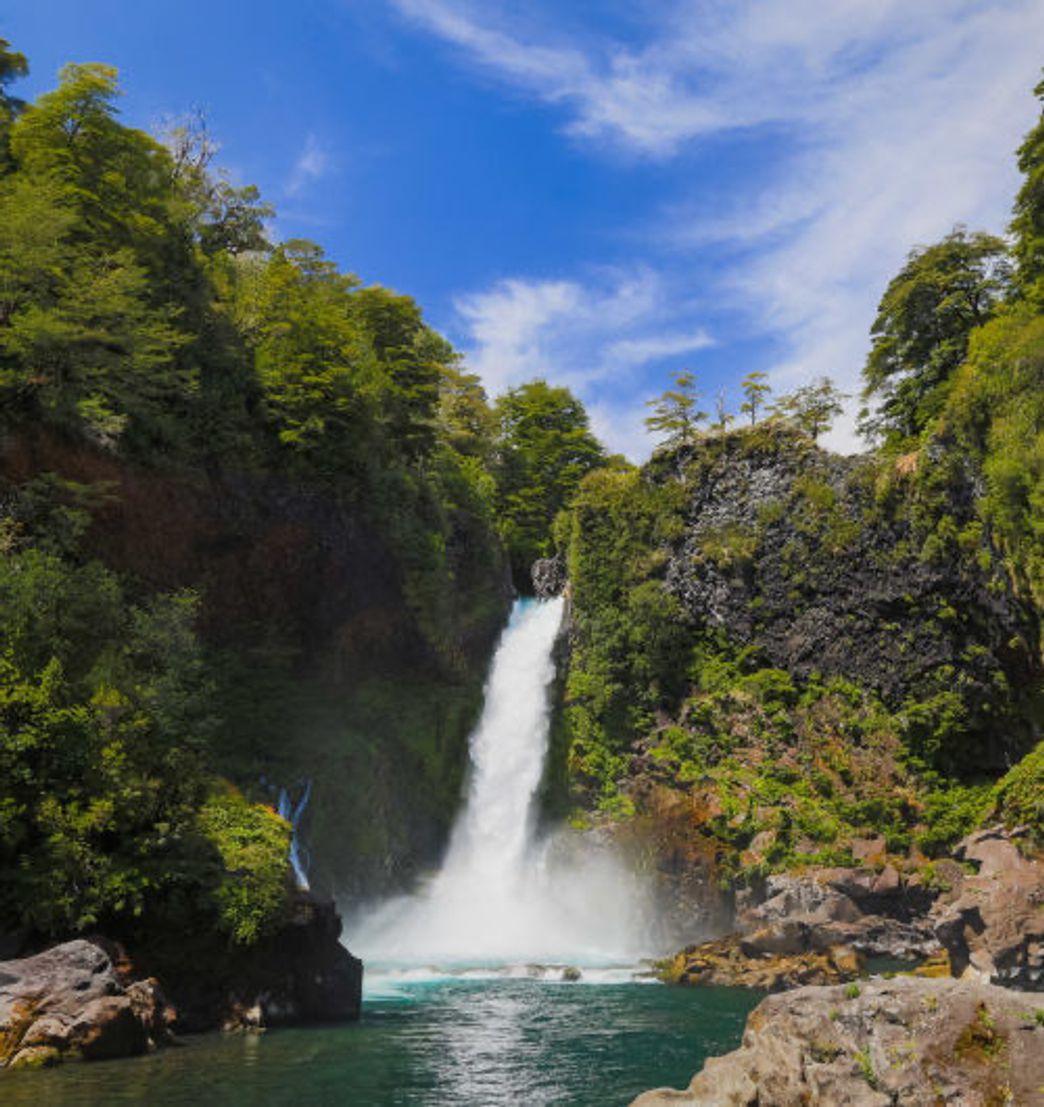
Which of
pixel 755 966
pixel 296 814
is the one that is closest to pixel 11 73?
pixel 296 814

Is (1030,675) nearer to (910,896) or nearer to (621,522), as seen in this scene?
(910,896)

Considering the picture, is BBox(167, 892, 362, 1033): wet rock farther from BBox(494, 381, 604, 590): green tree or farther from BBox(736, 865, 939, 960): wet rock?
BBox(494, 381, 604, 590): green tree

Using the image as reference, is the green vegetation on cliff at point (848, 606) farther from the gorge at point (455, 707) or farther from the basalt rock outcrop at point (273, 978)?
the basalt rock outcrop at point (273, 978)

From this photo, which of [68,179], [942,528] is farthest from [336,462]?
[942,528]

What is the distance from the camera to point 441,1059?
44.9ft

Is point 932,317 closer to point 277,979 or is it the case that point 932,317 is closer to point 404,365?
point 404,365

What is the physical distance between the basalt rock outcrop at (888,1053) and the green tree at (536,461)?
41199mm

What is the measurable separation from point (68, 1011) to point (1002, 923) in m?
18.1

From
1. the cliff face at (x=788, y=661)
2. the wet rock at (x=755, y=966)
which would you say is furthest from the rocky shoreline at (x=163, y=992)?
the cliff face at (x=788, y=661)

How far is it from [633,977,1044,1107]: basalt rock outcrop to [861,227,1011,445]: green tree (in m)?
27.8

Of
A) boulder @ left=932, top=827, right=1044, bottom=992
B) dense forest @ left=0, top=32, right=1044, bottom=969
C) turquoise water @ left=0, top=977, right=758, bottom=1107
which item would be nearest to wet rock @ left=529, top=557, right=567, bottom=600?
dense forest @ left=0, top=32, right=1044, bottom=969

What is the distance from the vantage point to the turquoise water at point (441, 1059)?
36.8 ft

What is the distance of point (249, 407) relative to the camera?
3047 cm

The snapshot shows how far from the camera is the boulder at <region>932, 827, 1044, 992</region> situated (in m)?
18.4
